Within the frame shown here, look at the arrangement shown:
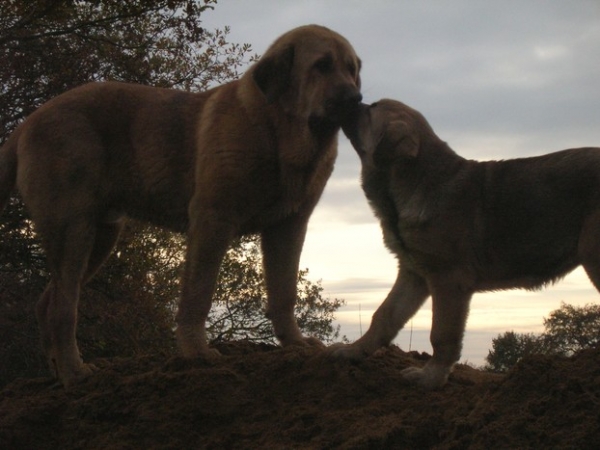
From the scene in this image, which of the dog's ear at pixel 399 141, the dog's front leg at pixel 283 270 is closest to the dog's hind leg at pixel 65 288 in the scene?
the dog's front leg at pixel 283 270

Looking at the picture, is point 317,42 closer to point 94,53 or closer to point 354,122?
point 354,122

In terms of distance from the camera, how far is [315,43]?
21.5ft

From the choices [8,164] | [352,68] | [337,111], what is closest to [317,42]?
[352,68]

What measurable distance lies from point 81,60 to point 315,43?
249 inches

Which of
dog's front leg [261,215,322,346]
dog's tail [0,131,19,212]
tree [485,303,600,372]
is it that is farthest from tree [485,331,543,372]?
dog's tail [0,131,19,212]

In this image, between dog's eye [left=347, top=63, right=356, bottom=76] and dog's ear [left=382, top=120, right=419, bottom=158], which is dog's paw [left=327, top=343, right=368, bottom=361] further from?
dog's eye [left=347, top=63, right=356, bottom=76]

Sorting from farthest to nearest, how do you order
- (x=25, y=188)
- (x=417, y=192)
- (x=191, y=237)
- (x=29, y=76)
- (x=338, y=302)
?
(x=338, y=302) → (x=29, y=76) → (x=25, y=188) → (x=191, y=237) → (x=417, y=192)

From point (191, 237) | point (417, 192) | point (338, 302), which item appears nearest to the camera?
A: point (417, 192)

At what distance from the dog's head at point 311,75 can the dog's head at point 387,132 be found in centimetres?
21

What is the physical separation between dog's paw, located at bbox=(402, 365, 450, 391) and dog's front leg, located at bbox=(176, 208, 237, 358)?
1658 mm

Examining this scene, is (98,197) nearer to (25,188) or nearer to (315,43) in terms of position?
(25,188)

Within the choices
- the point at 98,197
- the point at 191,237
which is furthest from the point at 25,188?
the point at 191,237

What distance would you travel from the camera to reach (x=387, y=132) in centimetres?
580

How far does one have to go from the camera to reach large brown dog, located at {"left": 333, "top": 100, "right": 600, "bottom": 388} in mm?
5418
